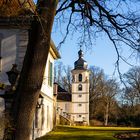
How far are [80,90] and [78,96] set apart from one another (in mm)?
1357

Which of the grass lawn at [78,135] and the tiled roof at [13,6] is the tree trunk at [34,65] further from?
the grass lawn at [78,135]

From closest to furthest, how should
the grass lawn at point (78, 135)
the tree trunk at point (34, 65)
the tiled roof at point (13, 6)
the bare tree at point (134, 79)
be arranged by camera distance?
1. the tree trunk at point (34, 65)
2. the tiled roof at point (13, 6)
3. the grass lawn at point (78, 135)
4. the bare tree at point (134, 79)

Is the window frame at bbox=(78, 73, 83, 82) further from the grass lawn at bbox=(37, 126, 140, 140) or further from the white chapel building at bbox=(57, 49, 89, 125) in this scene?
the grass lawn at bbox=(37, 126, 140, 140)

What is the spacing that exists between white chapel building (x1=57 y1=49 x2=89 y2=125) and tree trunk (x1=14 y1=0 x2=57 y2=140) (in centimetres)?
Result: 8152

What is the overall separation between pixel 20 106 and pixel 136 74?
70.6 metres

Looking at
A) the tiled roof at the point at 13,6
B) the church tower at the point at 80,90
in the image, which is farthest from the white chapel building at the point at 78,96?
the tiled roof at the point at 13,6

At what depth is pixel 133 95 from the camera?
78.5 meters

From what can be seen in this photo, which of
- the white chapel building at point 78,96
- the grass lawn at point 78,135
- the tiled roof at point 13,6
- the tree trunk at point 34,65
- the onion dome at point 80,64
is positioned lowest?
the grass lawn at point 78,135

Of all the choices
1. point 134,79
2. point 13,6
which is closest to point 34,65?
point 13,6

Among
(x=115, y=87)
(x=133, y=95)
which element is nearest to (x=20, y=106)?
(x=133, y=95)

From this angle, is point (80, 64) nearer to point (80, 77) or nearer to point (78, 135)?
point (80, 77)

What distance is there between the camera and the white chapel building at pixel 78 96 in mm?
93188

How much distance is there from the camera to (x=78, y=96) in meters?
96.8

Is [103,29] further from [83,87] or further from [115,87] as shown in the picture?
[83,87]
